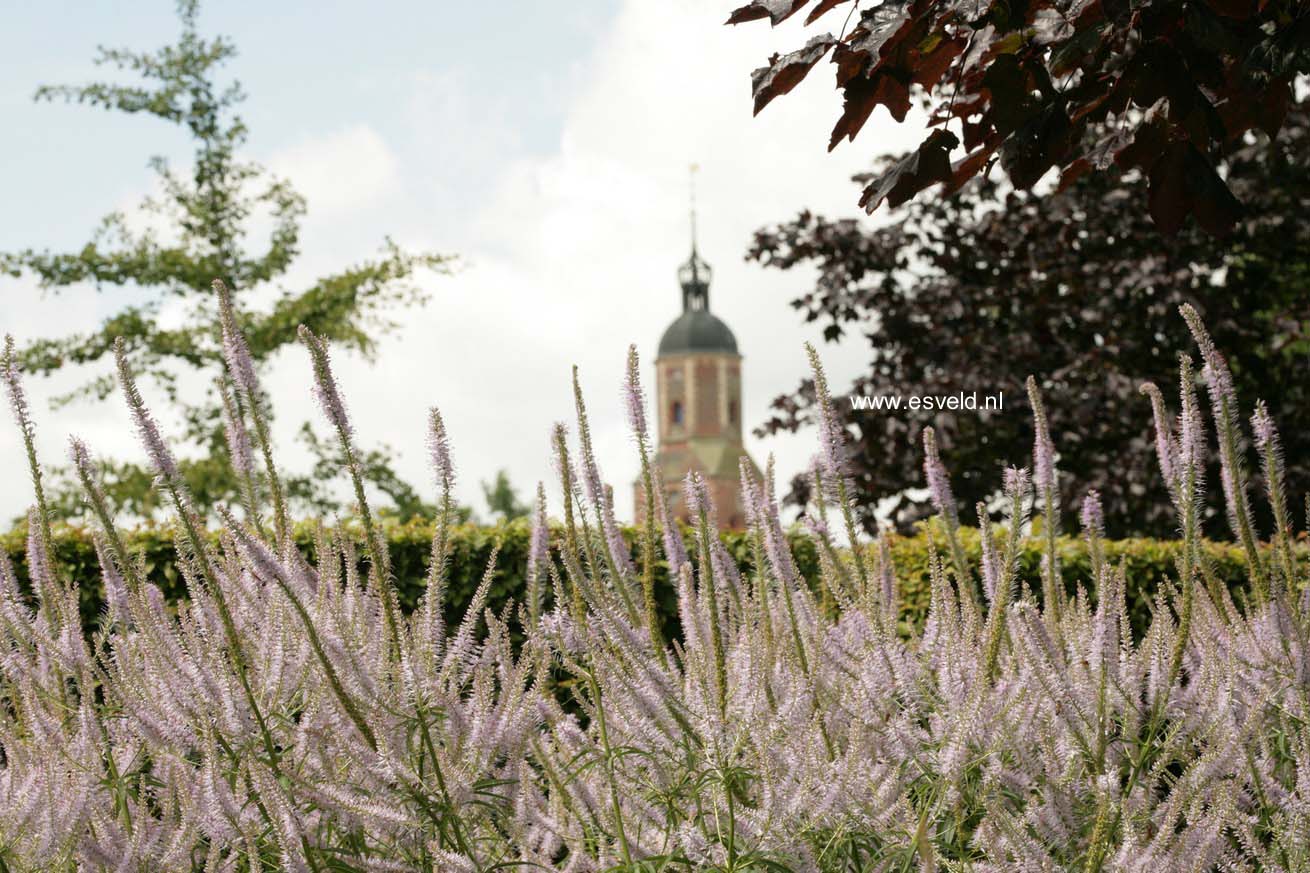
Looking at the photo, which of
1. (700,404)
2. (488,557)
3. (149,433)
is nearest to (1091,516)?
(149,433)

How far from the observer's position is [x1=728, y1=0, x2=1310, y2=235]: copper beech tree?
3.53m

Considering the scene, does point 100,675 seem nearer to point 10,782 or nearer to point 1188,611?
point 10,782

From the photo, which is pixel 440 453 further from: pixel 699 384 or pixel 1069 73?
pixel 699 384

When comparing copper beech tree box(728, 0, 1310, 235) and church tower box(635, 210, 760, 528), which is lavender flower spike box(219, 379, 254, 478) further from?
church tower box(635, 210, 760, 528)

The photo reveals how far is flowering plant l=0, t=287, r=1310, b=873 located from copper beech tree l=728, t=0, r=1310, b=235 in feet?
3.05

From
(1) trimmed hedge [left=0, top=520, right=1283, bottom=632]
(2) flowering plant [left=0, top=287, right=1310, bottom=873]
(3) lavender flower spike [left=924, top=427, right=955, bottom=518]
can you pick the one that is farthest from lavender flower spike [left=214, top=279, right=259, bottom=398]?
(1) trimmed hedge [left=0, top=520, right=1283, bottom=632]

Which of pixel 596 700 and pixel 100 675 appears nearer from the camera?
pixel 596 700

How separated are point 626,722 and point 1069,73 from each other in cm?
248

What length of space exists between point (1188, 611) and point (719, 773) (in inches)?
37.4

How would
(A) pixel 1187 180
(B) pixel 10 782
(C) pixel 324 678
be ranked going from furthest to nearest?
(A) pixel 1187 180 < (B) pixel 10 782 < (C) pixel 324 678

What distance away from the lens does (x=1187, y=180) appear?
152 inches

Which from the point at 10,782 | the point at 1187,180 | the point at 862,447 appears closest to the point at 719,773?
the point at 10,782

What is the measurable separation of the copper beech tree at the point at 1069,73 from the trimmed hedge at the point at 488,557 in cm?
367

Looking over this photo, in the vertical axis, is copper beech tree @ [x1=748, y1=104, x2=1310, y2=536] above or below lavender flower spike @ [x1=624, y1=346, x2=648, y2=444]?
above
